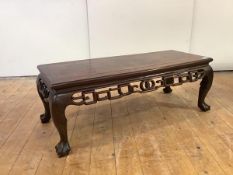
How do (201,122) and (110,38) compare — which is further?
(110,38)

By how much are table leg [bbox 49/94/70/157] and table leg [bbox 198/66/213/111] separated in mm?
1200

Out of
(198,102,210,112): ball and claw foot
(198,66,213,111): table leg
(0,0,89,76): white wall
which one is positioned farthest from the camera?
(0,0,89,76): white wall

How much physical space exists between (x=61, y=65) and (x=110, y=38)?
1483 millimetres

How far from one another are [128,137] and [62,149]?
49cm

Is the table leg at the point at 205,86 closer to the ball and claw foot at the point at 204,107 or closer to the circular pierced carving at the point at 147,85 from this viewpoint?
the ball and claw foot at the point at 204,107

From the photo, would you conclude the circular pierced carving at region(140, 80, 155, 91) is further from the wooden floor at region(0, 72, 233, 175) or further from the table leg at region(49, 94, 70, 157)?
the table leg at region(49, 94, 70, 157)

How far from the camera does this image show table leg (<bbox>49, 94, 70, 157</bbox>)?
59.7 inches

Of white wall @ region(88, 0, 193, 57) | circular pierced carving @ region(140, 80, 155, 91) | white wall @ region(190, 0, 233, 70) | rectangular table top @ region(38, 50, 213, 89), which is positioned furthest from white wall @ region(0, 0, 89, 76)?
circular pierced carving @ region(140, 80, 155, 91)

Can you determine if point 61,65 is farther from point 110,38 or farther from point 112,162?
point 110,38

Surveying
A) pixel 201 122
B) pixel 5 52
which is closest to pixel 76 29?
pixel 5 52

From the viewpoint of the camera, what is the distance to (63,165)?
1536mm

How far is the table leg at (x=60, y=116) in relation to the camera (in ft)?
4.97


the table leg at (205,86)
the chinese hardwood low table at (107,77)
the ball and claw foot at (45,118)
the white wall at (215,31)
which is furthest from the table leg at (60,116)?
the white wall at (215,31)

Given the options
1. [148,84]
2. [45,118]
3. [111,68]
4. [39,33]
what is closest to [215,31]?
[148,84]
